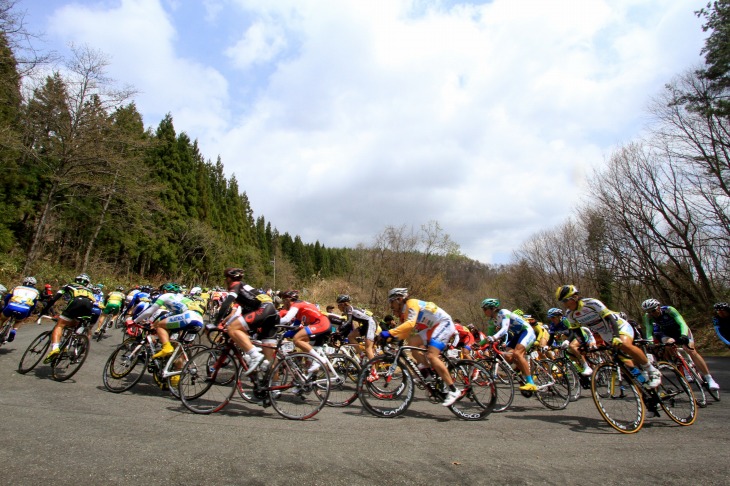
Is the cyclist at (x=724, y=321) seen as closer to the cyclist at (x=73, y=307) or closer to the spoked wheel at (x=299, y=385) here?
the spoked wheel at (x=299, y=385)

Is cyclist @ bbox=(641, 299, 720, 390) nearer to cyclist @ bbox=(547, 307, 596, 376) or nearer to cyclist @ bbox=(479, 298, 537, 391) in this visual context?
cyclist @ bbox=(547, 307, 596, 376)

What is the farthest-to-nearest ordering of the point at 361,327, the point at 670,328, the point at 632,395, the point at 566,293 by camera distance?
the point at 361,327
the point at 670,328
the point at 566,293
the point at 632,395

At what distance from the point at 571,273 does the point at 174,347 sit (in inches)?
1580

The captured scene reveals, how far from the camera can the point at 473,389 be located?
602 cm

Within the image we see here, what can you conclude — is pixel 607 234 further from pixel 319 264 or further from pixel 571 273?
pixel 319 264

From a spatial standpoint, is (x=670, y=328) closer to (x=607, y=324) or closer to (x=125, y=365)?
(x=607, y=324)

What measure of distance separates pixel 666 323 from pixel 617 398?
3.15m

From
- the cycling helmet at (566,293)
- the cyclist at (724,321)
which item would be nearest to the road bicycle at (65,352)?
the cycling helmet at (566,293)

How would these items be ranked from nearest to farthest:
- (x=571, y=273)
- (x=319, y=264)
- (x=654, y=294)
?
(x=654, y=294), (x=571, y=273), (x=319, y=264)

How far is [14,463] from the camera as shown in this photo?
3488 millimetres

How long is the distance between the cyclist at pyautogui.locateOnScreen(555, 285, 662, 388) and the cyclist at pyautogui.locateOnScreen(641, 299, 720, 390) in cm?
Result: 180

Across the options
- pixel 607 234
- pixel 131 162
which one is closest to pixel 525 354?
pixel 131 162

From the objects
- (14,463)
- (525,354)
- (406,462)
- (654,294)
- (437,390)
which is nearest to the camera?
(14,463)

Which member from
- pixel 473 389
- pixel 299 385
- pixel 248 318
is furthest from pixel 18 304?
pixel 473 389
